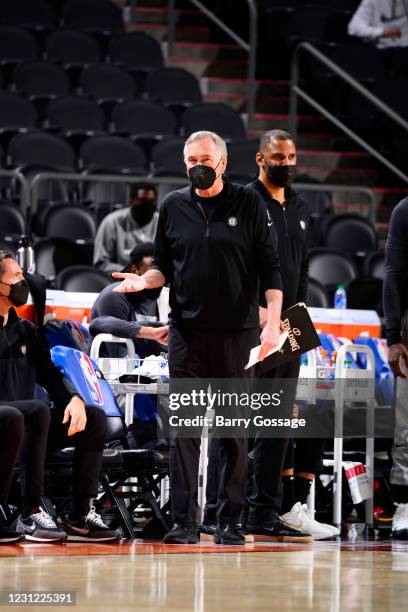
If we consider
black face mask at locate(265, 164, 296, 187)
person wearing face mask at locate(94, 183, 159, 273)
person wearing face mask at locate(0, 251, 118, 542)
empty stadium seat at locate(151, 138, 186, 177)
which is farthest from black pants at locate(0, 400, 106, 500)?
empty stadium seat at locate(151, 138, 186, 177)

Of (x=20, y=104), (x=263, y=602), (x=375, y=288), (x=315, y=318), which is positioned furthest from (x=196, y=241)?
(x=20, y=104)

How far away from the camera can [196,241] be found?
5539 mm

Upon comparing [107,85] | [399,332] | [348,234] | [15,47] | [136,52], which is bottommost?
[399,332]

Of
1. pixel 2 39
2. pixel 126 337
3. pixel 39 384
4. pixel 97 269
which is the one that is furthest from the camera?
pixel 2 39

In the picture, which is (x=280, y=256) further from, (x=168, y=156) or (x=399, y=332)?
(x=168, y=156)

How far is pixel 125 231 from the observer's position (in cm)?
931

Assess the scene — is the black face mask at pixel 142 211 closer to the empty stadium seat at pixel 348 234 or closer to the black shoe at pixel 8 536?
the empty stadium seat at pixel 348 234

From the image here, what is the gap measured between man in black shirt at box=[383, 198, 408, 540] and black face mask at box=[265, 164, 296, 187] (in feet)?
1.89

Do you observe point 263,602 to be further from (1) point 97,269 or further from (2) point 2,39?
(2) point 2,39

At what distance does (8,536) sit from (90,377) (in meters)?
0.94

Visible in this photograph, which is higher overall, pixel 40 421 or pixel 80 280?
pixel 80 280

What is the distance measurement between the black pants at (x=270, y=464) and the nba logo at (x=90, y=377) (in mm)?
758

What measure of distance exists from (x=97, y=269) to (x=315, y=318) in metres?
1.54

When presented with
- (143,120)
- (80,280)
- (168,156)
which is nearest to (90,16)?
(143,120)
